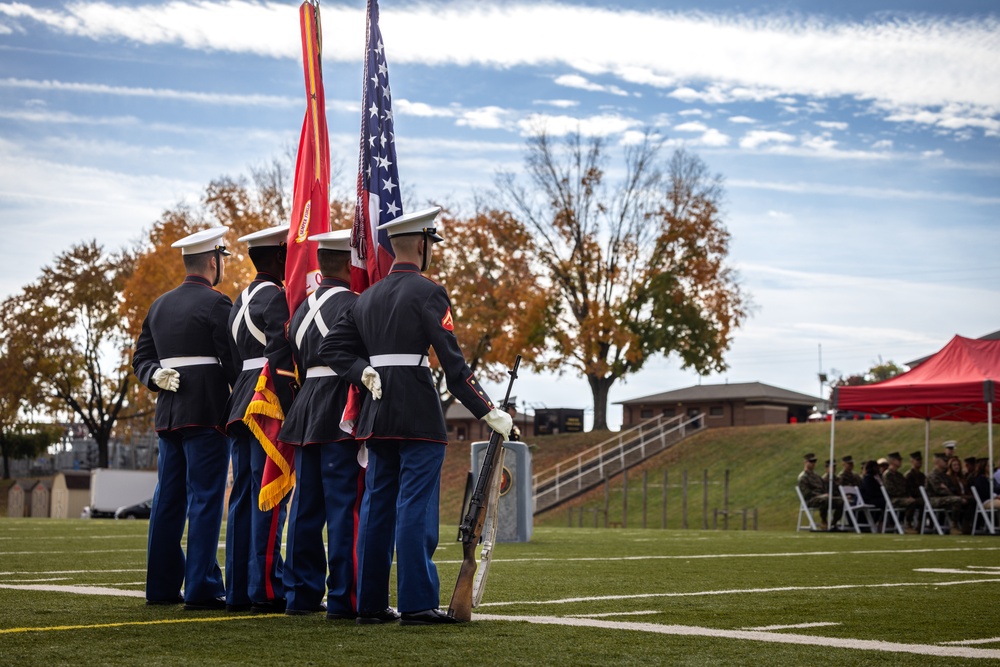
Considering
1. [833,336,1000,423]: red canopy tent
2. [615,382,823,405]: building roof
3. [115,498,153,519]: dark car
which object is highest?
[615,382,823,405]: building roof

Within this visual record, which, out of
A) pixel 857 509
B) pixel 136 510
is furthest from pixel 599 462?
pixel 857 509

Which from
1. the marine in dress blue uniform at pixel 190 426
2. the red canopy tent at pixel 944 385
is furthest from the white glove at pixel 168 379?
the red canopy tent at pixel 944 385

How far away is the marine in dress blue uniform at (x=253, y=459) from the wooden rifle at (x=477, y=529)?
1226 mm

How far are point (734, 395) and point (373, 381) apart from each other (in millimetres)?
48488

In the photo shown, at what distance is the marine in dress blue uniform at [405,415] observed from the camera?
6.32m

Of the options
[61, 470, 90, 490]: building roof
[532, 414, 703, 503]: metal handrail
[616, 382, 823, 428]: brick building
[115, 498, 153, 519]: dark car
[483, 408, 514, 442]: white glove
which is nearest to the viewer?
[483, 408, 514, 442]: white glove

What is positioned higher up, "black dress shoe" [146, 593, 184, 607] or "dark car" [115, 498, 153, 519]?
"black dress shoe" [146, 593, 184, 607]

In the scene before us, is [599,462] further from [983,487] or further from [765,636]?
[765,636]

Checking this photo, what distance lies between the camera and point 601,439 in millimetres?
48094

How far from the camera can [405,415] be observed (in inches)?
253

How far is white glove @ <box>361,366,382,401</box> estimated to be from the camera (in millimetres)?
6449

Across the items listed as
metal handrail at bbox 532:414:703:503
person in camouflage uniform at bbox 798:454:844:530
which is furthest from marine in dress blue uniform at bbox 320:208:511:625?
metal handrail at bbox 532:414:703:503

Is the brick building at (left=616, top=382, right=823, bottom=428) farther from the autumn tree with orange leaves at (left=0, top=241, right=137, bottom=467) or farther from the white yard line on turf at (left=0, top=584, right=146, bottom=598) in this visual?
the white yard line on turf at (left=0, top=584, right=146, bottom=598)

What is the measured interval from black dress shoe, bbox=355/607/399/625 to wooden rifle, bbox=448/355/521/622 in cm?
31
